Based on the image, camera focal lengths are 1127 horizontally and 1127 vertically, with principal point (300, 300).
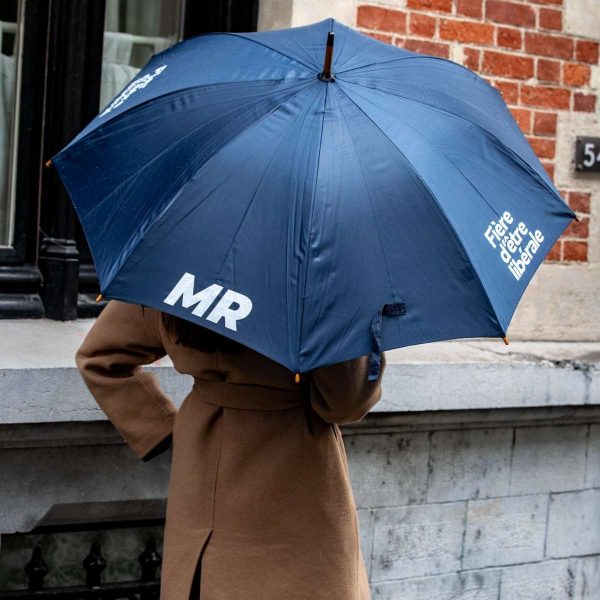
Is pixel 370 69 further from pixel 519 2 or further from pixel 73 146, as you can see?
pixel 519 2

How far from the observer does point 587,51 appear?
14.5 feet

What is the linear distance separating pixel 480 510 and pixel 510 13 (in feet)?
6.12

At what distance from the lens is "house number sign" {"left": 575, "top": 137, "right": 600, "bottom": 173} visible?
4.42 metres

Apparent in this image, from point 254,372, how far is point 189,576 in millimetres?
497

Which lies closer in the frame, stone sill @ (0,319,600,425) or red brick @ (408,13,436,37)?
stone sill @ (0,319,600,425)

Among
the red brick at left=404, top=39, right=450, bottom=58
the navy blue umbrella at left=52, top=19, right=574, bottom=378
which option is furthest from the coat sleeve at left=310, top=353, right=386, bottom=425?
the red brick at left=404, top=39, right=450, bottom=58

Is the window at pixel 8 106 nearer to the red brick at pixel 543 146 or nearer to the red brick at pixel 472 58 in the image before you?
the red brick at pixel 472 58

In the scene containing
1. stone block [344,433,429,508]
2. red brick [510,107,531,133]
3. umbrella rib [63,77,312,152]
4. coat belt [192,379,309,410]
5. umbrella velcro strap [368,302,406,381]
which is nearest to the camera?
umbrella velcro strap [368,302,406,381]

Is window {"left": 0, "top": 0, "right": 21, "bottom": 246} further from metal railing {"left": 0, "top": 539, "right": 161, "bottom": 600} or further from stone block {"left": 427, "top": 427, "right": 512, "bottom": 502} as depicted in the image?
stone block {"left": 427, "top": 427, "right": 512, "bottom": 502}

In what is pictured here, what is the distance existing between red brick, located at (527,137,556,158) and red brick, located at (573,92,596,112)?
18cm

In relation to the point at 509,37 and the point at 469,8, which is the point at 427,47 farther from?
the point at 509,37

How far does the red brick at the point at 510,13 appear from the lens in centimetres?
421

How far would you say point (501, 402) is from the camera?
393cm

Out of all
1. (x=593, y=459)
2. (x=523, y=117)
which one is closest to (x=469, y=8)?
(x=523, y=117)
